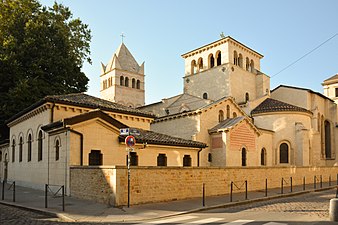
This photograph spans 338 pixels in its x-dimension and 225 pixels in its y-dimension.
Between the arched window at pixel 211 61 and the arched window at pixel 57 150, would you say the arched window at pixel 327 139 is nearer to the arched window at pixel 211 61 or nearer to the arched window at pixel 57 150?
the arched window at pixel 211 61

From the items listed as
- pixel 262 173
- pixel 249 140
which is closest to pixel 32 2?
pixel 249 140

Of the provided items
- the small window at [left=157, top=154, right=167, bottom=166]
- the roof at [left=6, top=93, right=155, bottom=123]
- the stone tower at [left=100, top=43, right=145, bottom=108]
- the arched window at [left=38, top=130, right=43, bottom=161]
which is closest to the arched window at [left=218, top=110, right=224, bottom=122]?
the roof at [left=6, top=93, right=155, bottom=123]

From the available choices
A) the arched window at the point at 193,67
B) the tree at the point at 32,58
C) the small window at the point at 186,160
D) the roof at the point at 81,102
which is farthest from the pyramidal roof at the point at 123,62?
the small window at the point at 186,160

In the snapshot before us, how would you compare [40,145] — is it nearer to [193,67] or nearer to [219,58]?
[219,58]

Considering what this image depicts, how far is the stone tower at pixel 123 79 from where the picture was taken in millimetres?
59734

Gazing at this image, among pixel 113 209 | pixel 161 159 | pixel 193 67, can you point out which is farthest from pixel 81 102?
pixel 193 67

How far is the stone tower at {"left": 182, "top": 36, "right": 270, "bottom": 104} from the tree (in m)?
16.6

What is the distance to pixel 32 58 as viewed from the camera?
31125 mm

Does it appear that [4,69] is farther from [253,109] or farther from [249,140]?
[253,109]

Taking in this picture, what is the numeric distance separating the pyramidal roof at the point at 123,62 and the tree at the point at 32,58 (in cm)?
2415

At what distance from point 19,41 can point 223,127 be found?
71.1 feet

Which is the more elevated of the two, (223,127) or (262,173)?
(223,127)

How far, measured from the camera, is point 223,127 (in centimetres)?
2975

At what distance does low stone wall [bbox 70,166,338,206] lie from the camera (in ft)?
43.7
